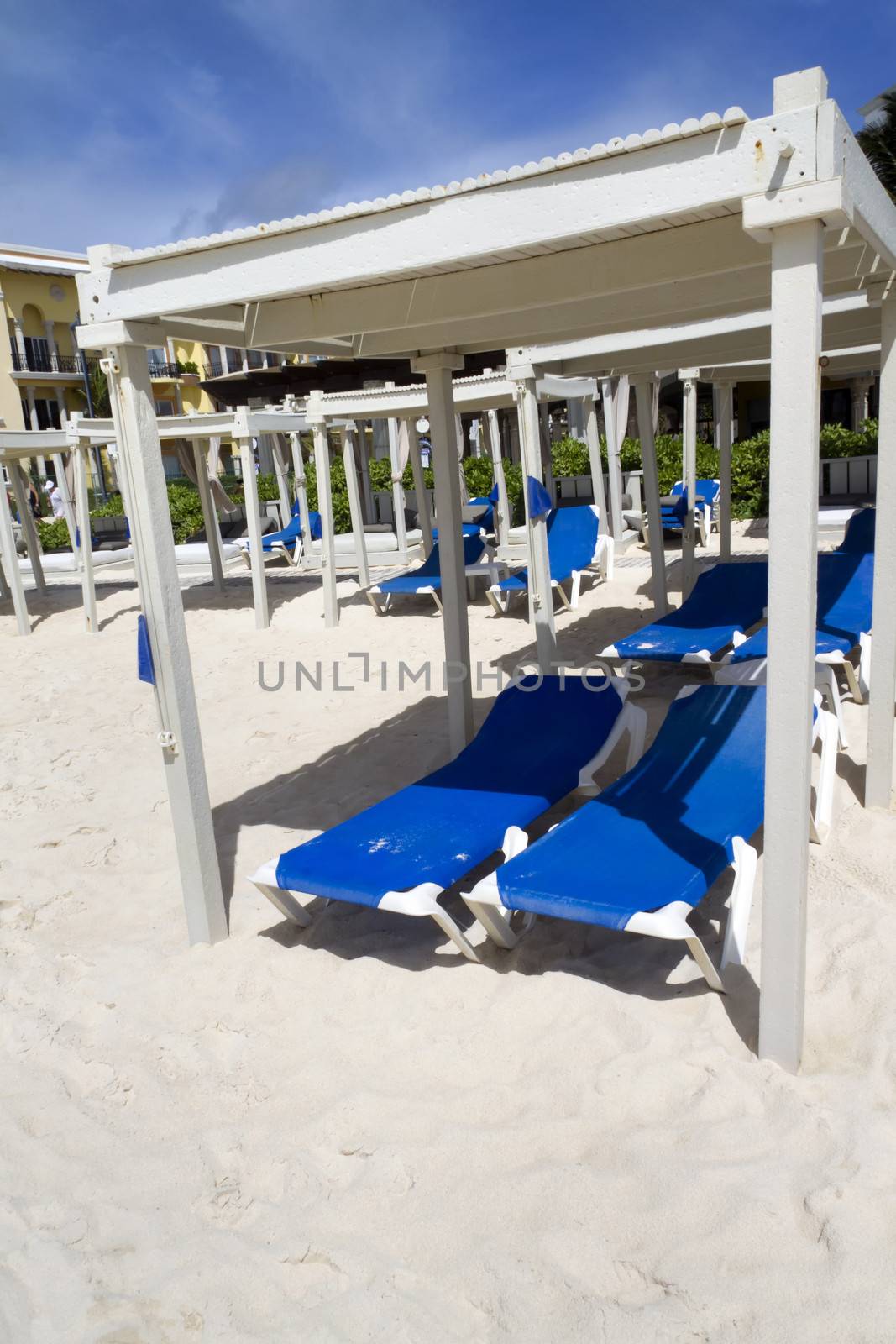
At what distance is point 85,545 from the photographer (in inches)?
392

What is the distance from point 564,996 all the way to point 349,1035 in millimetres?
753

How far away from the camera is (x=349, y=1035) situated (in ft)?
10.5

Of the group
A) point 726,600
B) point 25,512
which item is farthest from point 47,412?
point 726,600

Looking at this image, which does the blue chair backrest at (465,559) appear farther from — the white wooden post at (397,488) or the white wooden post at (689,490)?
the white wooden post at (397,488)

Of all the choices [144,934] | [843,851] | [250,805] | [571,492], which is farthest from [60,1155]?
[571,492]

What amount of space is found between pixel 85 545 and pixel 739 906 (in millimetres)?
8573

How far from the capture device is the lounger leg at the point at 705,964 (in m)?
3.00

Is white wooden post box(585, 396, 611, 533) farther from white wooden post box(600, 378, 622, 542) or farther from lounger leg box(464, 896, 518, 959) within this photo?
lounger leg box(464, 896, 518, 959)

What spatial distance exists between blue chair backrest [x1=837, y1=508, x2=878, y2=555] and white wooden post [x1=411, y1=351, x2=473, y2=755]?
5.00 metres

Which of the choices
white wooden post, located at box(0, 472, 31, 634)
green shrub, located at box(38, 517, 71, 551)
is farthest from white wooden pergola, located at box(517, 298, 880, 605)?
green shrub, located at box(38, 517, 71, 551)

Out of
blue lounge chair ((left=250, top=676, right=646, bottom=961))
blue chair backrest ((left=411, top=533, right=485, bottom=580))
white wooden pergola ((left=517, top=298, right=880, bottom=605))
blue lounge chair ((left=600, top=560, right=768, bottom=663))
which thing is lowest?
blue lounge chair ((left=250, top=676, right=646, bottom=961))

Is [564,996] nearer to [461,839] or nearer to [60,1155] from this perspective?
[461,839]

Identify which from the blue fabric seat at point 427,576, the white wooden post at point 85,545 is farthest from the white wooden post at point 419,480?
the white wooden post at point 85,545

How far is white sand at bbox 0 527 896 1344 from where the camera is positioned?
7.20ft
